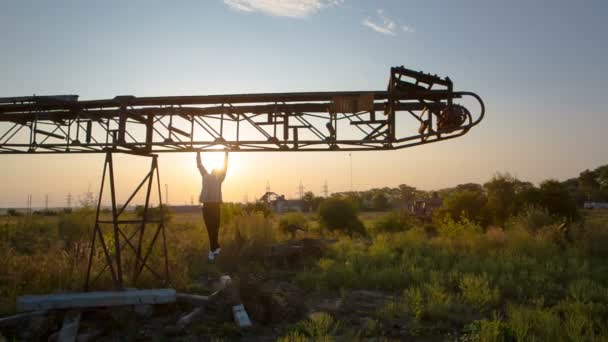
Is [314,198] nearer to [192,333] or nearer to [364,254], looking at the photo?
[364,254]

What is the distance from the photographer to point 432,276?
36.3 ft

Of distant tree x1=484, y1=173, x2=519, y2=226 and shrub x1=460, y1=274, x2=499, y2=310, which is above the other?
distant tree x1=484, y1=173, x2=519, y2=226

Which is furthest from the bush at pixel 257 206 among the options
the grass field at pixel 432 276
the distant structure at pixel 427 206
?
the distant structure at pixel 427 206

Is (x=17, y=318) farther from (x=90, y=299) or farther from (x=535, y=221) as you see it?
(x=535, y=221)

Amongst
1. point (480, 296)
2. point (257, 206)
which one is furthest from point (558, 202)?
point (257, 206)

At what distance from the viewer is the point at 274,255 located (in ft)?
46.8

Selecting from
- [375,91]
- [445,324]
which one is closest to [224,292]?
[445,324]

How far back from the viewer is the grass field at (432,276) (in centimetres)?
727

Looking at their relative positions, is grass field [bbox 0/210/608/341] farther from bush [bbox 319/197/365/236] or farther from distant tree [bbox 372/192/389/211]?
distant tree [bbox 372/192/389/211]

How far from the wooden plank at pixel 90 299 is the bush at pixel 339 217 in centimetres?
2095

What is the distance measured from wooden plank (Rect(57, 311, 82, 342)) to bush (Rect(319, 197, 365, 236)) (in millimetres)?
21807

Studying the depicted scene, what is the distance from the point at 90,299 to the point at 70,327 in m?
0.66

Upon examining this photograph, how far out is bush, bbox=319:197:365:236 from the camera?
28219mm

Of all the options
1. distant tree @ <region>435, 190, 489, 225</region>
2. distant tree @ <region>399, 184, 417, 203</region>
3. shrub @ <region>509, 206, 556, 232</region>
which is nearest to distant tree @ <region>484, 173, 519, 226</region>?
distant tree @ <region>435, 190, 489, 225</region>
